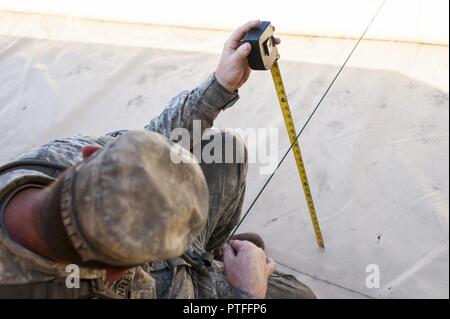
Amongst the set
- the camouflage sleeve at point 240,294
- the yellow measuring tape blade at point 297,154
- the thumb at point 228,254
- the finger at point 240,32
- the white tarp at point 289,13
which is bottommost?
the camouflage sleeve at point 240,294

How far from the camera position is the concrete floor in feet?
4.13

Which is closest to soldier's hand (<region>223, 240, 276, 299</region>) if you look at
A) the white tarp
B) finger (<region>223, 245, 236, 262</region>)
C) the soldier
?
finger (<region>223, 245, 236, 262</region>)

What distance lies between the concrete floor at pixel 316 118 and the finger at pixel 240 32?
0.44 meters

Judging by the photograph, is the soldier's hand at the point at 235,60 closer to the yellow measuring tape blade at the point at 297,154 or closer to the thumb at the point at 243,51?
the thumb at the point at 243,51

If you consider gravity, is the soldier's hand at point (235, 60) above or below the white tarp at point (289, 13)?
below

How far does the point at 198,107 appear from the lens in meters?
1.53

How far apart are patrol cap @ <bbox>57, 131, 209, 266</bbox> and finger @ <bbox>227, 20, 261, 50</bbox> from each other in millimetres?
612

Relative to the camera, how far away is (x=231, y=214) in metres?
1.68

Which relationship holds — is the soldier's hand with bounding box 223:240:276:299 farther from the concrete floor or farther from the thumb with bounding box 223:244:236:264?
the concrete floor

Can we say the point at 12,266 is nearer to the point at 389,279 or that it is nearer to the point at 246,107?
the point at 389,279

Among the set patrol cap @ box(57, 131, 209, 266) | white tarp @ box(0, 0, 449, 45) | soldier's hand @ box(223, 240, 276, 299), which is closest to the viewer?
patrol cap @ box(57, 131, 209, 266)

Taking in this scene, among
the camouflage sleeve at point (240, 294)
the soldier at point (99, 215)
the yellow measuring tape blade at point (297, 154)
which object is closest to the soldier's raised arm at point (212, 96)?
the yellow measuring tape blade at point (297, 154)

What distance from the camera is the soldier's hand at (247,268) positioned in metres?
1.39
